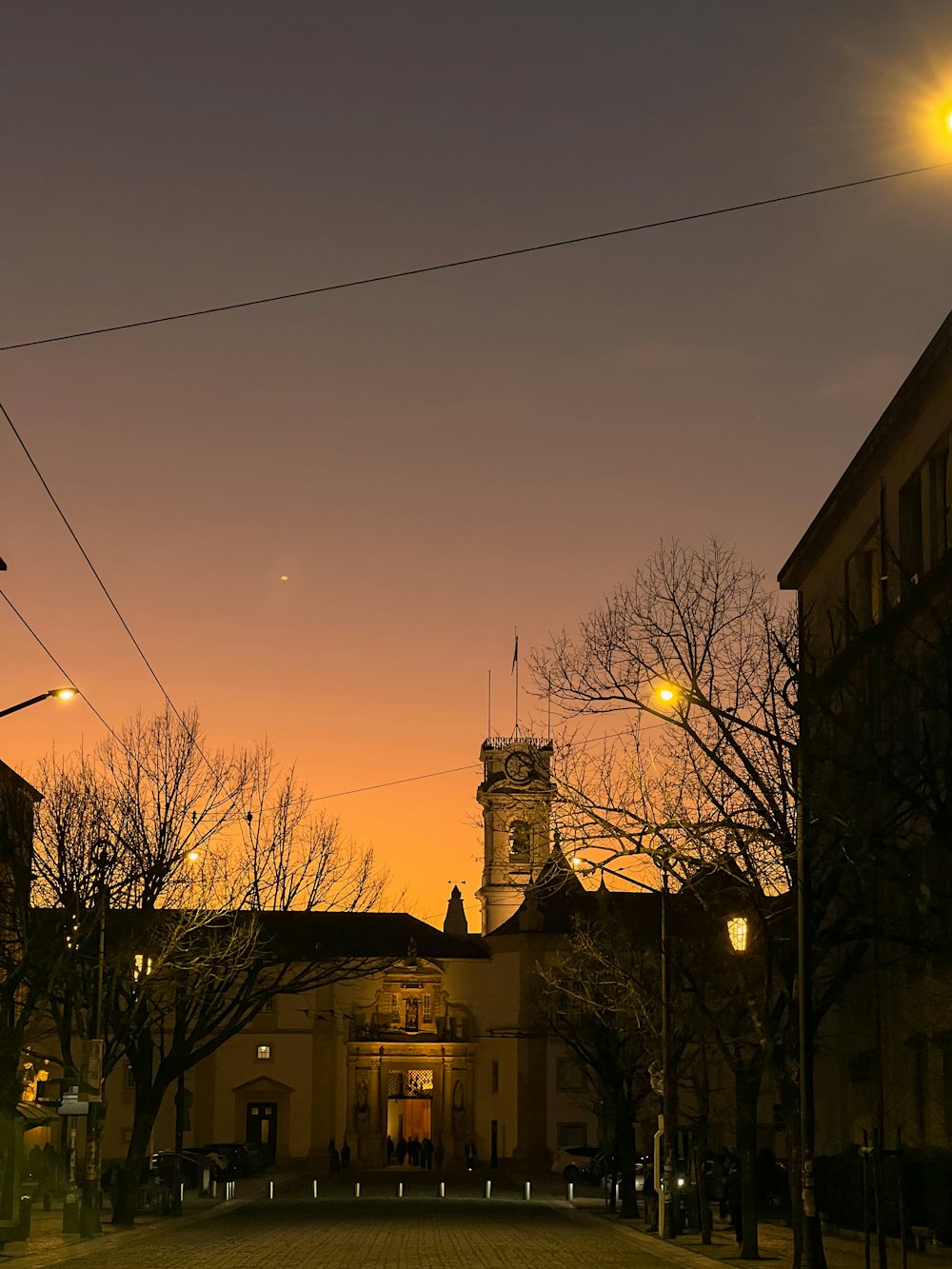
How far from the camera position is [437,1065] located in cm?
8856

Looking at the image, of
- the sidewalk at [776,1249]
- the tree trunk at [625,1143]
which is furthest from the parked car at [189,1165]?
the sidewalk at [776,1249]

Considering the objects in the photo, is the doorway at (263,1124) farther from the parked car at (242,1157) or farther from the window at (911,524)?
the window at (911,524)

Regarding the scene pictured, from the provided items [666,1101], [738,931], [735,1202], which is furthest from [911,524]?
[735,1202]

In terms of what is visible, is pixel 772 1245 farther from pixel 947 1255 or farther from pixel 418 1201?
pixel 418 1201

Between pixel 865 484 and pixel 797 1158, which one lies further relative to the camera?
pixel 865 484

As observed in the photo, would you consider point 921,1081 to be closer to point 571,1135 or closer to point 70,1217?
point 70,1217

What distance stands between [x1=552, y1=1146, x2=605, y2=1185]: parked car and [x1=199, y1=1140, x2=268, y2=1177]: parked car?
13.5 m

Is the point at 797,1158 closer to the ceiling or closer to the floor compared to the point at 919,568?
closer to the floor

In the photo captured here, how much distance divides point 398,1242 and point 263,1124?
179 ft

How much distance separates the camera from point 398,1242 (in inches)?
1281

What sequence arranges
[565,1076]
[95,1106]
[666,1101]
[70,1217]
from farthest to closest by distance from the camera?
[565,1076] < [666,1101] < [95,1106] < [70,1217]

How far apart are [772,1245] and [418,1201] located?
2100cm

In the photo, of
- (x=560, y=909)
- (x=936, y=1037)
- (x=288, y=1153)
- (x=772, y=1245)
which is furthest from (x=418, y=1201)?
(x=560, y=909)

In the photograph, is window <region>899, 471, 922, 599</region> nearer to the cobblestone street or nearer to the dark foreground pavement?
the dark foreground pavement
